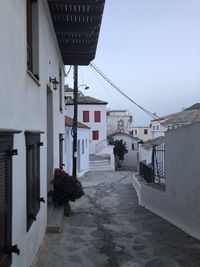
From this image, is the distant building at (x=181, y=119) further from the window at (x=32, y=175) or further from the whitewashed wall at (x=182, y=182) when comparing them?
the window at (x=32, y=175)

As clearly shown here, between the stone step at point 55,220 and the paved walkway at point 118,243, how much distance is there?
0.62ft

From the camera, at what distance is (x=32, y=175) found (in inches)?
245

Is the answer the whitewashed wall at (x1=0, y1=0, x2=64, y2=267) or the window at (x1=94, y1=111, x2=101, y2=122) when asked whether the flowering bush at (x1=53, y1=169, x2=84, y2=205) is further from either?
the window at (x1=94, y1=111, x2=101, y2=122)

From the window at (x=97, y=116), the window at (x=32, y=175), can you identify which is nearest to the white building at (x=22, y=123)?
the window at (x=32, y=175)

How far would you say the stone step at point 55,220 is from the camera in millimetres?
8406

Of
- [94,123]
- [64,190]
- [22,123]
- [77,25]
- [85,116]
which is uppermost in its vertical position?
[85,116]

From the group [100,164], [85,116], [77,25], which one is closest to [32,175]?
[77,25]

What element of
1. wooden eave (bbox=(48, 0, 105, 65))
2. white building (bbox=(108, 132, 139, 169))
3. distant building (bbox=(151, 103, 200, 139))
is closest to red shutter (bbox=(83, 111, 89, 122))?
white building (bbox=(108, 132, 139, 169))

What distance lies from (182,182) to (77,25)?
4585 mm

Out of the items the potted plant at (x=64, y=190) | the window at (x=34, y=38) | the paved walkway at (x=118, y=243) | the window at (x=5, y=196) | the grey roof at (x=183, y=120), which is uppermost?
the window at (x=34, y=38)

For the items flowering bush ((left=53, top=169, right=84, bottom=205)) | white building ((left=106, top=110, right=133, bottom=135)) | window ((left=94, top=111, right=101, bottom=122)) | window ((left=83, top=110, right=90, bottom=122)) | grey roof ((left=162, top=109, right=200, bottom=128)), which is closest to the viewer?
flowering bush ((left=53, top=169, right=84, bottom=205))

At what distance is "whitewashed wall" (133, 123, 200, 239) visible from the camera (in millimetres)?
7891

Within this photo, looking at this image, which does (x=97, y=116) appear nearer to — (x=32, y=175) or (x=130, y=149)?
(x=130, y=149)

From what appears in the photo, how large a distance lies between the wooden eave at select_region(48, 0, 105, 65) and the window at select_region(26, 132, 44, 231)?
337cm
